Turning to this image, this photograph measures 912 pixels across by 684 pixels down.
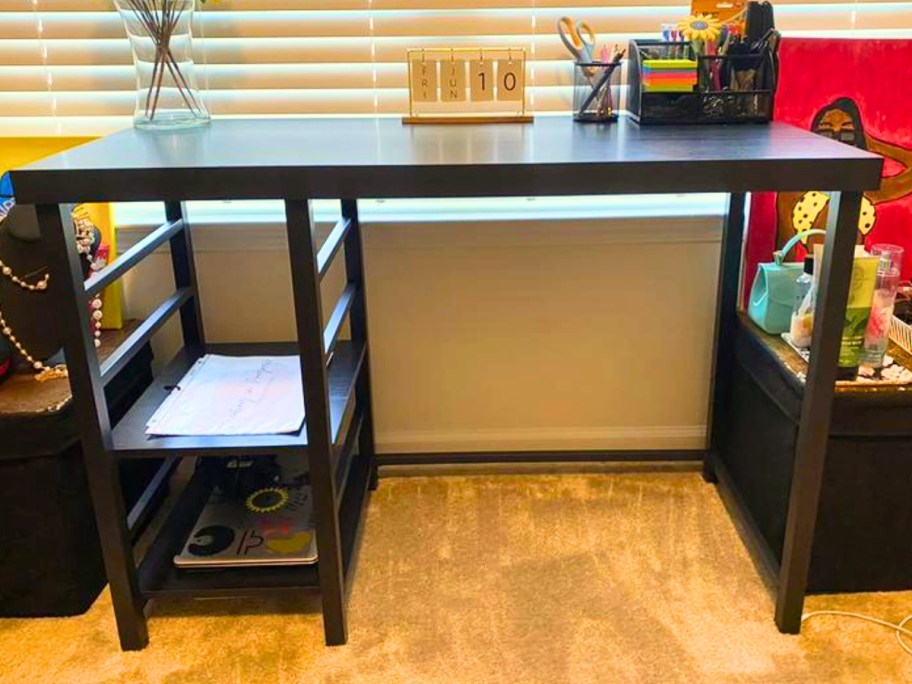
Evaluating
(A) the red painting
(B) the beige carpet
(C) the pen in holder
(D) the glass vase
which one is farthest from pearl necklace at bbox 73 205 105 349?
(A) the red painting

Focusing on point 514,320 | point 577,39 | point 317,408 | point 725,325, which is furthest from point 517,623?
point 577,39

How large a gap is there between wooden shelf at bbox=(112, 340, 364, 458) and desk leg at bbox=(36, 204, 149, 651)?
0.05 m

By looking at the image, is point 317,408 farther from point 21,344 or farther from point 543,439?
point 543,439

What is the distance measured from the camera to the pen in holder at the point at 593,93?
1.57 m

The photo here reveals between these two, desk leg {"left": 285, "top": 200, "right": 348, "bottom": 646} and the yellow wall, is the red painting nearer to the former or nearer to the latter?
desk leg {"left": 285, "top": 200, "right": 348, "bottom": 646}

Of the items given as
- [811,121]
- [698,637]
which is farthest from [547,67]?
[698,637]

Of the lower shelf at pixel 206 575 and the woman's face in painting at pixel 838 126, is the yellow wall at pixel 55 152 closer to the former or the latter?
the lower shelf at pixel 206 575

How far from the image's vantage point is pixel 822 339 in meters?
1.25

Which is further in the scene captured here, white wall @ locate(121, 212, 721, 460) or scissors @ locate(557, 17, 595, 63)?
white wall @ locate(121, 212, 721, 460)

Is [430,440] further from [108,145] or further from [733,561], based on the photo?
[108,145]

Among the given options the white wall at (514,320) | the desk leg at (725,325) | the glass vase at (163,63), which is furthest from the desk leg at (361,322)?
the desk leg at (725,325)

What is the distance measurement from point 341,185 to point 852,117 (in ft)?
3.59

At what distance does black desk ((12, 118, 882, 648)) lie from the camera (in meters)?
1.15

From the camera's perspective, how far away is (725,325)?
5.83 feet
